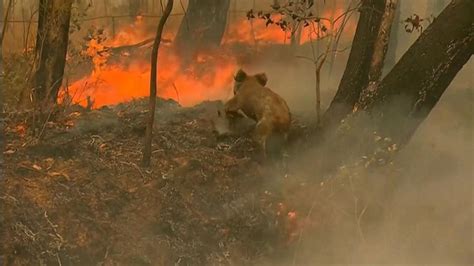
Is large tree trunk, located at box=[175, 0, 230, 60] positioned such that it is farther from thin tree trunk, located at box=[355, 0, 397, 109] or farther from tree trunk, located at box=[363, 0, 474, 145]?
tree trunk, located at box=[363, 0, 474, 145]

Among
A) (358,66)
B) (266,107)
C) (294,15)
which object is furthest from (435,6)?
(266,107)

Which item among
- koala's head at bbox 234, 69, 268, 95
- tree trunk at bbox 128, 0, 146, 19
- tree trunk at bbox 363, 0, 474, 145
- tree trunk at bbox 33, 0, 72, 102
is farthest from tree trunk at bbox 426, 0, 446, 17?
tree trunk at bbox 33, 0, 72, 102

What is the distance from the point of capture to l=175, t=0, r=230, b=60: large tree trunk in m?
5.80

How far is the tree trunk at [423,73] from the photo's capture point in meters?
4.18

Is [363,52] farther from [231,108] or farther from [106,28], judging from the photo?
[106,28]

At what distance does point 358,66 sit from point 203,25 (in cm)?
176

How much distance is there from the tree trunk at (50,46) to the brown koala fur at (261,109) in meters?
1.25

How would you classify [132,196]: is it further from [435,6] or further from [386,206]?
[435,6]

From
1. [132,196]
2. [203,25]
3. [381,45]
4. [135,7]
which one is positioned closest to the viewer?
[132,196]

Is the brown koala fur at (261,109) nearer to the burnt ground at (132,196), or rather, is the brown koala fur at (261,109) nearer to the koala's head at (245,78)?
the koala's head at (245,78)

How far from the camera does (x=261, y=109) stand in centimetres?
460

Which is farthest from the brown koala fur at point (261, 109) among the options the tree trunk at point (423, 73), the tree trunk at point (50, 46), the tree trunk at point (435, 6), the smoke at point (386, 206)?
the tree trunk at point (435, 6)

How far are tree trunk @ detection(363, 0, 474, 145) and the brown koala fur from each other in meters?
0.60

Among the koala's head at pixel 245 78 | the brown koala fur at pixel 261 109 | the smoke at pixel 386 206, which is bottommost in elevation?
the smoke at pixel 386 206
